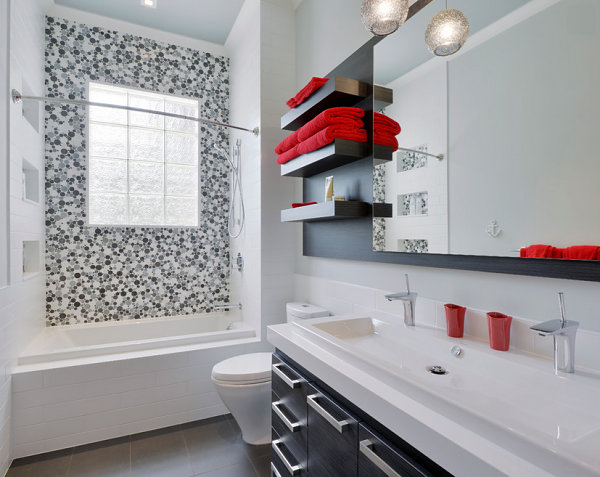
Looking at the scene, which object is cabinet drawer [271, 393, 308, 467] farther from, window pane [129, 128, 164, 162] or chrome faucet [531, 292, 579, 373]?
window pane [129, 128, 164, 162]

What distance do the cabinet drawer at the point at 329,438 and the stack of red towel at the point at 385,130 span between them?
46.8 inches

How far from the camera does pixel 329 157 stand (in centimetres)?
194

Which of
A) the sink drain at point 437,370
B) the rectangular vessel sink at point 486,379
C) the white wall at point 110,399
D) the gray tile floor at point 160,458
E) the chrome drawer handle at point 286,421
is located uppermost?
the rectangular vessel sink at point 486,379

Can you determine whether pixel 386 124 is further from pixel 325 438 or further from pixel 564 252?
pixel 325 438

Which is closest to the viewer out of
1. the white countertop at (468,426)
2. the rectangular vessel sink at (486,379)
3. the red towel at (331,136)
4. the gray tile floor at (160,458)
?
the white countertop at (468,426)

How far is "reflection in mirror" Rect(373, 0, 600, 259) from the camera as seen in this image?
1024 millimetres

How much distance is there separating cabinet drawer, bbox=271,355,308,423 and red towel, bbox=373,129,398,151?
113 centimetres

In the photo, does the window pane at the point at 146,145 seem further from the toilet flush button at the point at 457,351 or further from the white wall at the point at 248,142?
the toilet flush button at the point at 457,351

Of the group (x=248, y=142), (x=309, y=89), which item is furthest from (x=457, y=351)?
(x=248, y=142)

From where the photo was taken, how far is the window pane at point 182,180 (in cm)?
346

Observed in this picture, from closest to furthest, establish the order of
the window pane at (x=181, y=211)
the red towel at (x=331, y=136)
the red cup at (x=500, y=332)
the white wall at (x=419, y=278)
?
the white wall at (x=419, y=278), the red cup at (x=500, y=332), the red towel at (x=331, y=136), the window pane at (x=181, y=211)

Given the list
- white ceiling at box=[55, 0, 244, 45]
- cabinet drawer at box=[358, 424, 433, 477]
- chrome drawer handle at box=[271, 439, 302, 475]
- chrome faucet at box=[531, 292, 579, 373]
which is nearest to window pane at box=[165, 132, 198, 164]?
white ceiling at box=[55, 0, 244, 45]

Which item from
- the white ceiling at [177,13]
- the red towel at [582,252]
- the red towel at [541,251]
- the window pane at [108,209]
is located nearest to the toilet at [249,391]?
the red towel at [541,251]

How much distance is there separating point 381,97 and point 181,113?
237 centimetres
